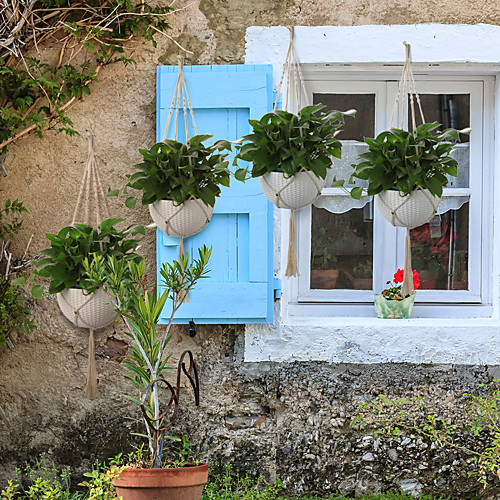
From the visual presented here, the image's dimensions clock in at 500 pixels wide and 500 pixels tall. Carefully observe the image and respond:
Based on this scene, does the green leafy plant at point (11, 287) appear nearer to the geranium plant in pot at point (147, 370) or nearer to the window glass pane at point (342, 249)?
the geranium plant in pot at point (147, 370)

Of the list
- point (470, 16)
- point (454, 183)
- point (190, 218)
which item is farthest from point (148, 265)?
point (470, 16)

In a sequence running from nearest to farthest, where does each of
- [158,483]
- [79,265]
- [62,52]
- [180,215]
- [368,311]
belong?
[158,483], [79,265], [180,215], [62,52], [368,311]

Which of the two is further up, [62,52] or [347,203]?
[62,52]

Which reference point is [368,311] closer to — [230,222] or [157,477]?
[230,222]

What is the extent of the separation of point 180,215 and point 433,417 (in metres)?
1.67

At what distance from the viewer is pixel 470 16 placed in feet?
12.0

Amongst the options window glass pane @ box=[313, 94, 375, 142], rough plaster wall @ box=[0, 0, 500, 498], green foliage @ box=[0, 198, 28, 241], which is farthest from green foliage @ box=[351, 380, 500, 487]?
green foliage @ box=[0, 198, 28, 241]

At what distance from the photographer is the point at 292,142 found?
2.75 meters

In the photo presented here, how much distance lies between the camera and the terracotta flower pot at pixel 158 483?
97.5 inches

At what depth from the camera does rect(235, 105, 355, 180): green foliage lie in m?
2.74

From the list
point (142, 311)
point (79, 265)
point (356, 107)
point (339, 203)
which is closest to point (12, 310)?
point (79, 265)

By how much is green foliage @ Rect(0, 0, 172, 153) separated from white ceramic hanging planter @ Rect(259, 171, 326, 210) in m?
1.21

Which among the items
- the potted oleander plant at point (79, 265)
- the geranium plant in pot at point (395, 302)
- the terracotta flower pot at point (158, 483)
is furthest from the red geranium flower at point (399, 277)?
the terracotta flower pot at point (158, 483)

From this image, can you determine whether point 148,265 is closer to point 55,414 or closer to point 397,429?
point 55,414
